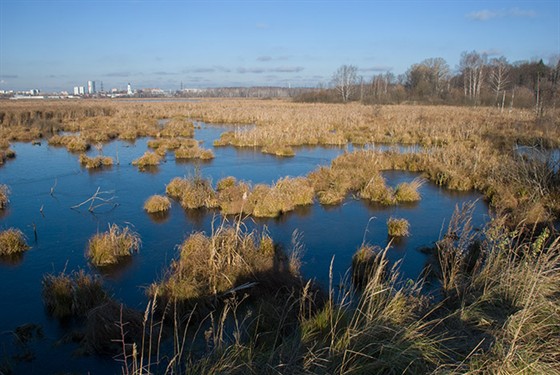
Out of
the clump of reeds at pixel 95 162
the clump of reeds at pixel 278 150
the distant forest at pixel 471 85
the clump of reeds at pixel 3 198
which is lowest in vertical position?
the clump of reeds at pixel 3 198

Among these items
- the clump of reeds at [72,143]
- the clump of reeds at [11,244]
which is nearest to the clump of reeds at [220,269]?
the clump of reeds at [11,244]

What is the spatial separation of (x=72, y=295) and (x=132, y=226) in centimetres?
436

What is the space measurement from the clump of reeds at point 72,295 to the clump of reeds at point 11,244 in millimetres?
3004

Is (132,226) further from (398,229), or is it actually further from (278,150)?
(278,150)

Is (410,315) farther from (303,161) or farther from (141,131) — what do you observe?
(141,131)

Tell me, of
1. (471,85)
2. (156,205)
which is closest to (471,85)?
(471,85)

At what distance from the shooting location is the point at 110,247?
30.6 ft

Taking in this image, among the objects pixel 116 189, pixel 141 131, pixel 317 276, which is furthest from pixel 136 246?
pixel 141 131

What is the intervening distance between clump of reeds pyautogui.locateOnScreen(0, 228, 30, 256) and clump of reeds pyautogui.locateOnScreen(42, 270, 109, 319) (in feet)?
9.86

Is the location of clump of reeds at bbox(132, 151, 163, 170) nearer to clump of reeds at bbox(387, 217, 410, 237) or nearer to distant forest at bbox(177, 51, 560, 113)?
clump of reeds at bbox(387, 217, 410, 237)

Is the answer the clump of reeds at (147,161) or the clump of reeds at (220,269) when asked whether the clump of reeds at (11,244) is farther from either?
the clump of reeds at (147,161)

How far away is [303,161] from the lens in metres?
22.0

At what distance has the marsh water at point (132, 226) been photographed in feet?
23.7

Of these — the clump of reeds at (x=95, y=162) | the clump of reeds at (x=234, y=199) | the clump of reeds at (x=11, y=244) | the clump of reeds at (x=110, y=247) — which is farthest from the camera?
the clump of reeds at (x=95, y=162)
